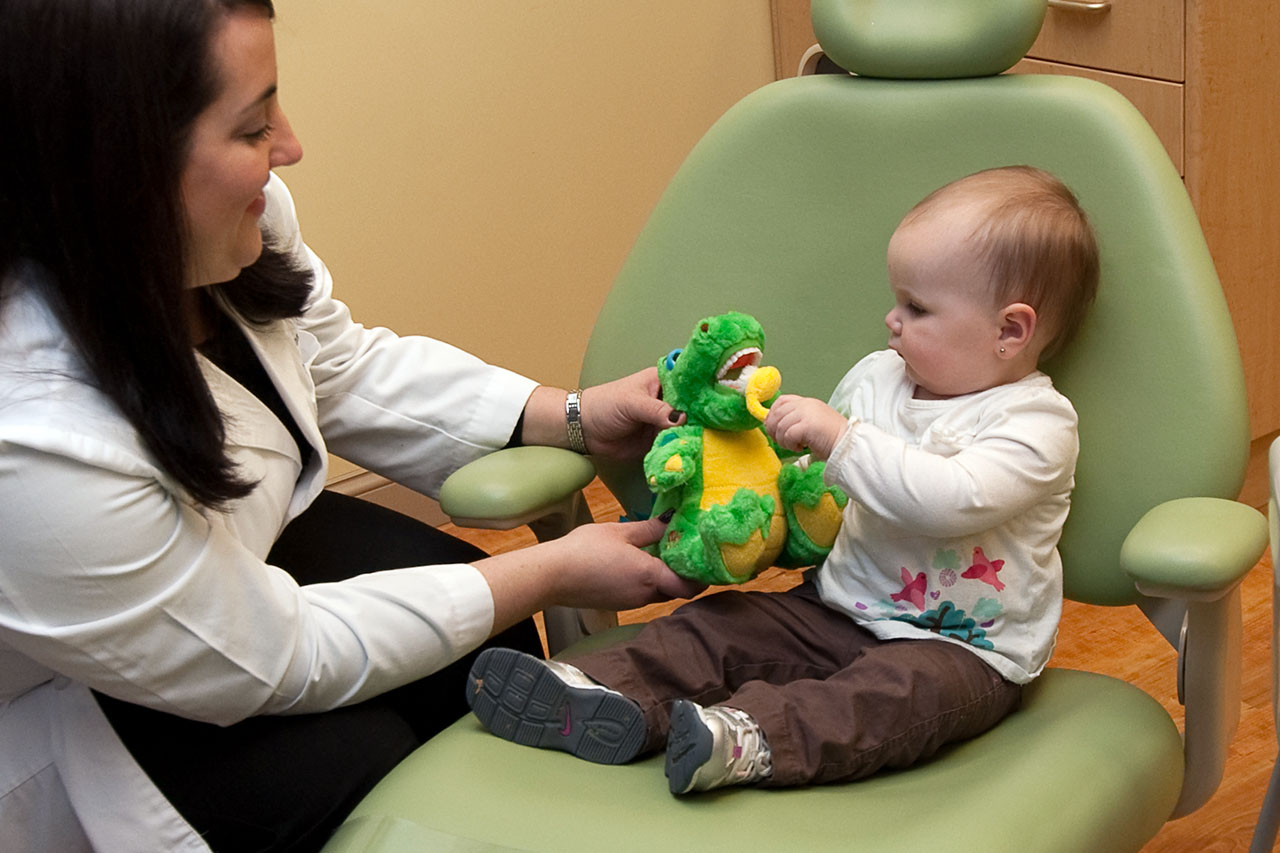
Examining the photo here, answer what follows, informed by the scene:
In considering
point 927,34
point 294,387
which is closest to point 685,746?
point 294,387

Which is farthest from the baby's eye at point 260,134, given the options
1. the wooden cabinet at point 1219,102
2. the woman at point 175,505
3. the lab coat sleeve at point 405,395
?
the wooden cabinet at point 1219,102

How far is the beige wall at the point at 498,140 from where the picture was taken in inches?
93.5

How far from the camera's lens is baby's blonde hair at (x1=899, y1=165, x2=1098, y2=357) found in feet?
3.77

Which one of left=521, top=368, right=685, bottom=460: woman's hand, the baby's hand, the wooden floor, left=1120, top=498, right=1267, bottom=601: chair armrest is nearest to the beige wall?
the wooden floor

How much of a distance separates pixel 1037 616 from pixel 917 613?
103 millimetres

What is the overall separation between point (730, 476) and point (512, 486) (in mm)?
199

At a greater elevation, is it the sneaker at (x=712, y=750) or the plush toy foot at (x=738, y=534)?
the plush toy foot at (x=738, y=534)

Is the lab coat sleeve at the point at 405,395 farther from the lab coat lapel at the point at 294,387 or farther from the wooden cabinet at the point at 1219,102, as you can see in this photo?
the wooden cabinet at the point at 1219,102

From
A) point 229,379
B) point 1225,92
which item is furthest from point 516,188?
point 229,379

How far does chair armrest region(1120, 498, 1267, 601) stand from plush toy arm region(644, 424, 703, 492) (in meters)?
0.37

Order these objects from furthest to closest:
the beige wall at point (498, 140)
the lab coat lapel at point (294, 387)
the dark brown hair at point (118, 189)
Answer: the beige wall at point (498, 140) < the lab coat lapel at point (294, 387) < the dark brown hair at point (118, 189)

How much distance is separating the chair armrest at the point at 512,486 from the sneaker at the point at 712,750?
0.95 ft

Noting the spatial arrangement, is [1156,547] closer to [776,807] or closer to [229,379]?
[776,807]

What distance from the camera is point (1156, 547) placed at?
3.32 feet
